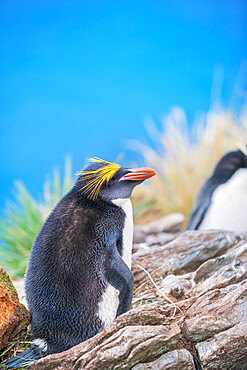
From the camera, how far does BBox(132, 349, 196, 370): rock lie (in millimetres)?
1125

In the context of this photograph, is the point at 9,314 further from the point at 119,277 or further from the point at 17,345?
the point at 119,277

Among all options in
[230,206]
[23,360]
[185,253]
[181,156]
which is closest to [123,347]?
[23,360]

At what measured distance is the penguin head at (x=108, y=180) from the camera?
1.44 meters

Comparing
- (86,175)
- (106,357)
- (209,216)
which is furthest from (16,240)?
(106,357)

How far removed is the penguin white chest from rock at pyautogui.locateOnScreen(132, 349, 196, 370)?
76.1 inches

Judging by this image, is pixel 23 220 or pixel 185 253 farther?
pixel 23 220

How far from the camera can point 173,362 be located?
3.70 feet

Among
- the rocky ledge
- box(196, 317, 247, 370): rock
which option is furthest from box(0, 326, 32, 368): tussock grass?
box(196, 317, 247, 370): rock

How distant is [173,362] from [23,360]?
50 centimetres

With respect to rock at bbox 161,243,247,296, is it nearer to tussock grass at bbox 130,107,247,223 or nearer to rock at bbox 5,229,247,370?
rock at bbox 5,229,247,370

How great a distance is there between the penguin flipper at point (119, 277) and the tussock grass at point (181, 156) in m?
3.36

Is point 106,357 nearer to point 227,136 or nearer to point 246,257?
point 246,257

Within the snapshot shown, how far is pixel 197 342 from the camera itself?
117cm

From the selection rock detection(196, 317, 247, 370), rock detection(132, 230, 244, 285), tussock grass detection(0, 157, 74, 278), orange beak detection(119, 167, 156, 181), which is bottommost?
rock detection(196, 317, 247, 370)
